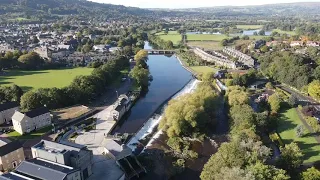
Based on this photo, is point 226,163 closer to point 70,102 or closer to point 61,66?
point 70,102

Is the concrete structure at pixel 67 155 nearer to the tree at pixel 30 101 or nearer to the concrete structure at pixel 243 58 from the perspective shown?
the tree at pixel 30 101

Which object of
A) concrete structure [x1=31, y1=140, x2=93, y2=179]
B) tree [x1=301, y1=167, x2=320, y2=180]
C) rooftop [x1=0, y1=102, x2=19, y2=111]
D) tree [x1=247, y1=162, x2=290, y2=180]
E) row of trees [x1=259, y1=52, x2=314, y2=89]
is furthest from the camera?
row of trees [x1=259, y1=52, x2=314, y2=89]

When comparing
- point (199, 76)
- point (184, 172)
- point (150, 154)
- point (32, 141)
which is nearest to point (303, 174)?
point (184, 172)

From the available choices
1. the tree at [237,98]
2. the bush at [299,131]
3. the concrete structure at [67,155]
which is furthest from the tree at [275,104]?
the concrete structure at [67,155]

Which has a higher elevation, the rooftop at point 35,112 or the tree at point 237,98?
the tree at point 237,98

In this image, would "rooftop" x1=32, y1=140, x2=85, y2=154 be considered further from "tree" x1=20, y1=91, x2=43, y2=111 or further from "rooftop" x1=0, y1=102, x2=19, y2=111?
"rooftop" x1=0, y1=102, x2=19, y2=111

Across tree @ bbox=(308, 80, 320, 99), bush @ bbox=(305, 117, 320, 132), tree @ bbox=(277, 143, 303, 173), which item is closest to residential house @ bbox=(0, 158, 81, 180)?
tree @ bbox=(277, 143, 303, 173)
